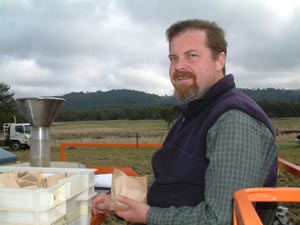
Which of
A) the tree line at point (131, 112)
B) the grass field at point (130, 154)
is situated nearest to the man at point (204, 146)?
the grass field at point (130, 154)

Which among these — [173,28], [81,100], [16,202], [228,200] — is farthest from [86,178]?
[81,100]

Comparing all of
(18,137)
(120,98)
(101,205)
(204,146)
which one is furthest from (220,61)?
(120,98)

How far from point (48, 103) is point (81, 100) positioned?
163 m

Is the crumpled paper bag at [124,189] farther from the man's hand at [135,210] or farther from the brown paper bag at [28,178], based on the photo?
the brown paper bag at [28,178]

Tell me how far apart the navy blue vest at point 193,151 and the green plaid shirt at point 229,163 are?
7cm

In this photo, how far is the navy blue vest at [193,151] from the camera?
5.80 feet

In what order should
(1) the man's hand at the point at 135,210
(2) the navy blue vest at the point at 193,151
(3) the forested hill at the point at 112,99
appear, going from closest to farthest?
(2) the navy blue vest at the point at 193,151 → (1) the man's hand at the point at 135,210 → (3) the forested hill at the point at 112,99

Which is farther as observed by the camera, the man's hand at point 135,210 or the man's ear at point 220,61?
the man's ear at point 220,61

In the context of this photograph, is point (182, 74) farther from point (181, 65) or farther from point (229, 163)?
point (229, 163)

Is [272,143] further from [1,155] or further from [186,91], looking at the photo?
[1,155]

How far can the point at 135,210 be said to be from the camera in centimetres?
189

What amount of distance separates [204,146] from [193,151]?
2.6 inches

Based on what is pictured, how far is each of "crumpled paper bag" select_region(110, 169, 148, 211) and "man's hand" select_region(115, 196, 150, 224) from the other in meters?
0.03

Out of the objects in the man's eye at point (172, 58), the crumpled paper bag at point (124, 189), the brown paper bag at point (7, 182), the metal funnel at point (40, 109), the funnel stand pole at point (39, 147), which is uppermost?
the man's eye at point (172, 58)
